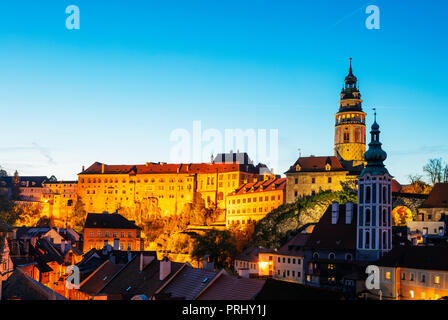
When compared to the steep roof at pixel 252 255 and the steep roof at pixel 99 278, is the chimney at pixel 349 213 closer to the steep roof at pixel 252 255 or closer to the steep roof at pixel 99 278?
the steep roof at pixel 252 255

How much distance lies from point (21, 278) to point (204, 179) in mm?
114108

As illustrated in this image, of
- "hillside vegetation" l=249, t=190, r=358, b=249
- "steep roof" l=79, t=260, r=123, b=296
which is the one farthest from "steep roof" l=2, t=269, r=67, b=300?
"hillside vegetation" l=249, t=190, r=358, b=249

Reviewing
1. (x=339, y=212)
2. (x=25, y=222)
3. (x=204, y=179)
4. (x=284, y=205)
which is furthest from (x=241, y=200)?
(x=25, y=222)

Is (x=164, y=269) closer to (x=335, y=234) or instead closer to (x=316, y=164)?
(x=335, y=234)

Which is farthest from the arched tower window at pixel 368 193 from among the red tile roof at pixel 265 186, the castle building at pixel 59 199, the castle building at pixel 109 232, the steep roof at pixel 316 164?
the castle building at pixel 59 199

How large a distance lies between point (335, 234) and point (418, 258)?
16.5 m

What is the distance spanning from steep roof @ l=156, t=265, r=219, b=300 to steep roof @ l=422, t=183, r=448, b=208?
152 feet

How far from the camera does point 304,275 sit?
6353 centimetres

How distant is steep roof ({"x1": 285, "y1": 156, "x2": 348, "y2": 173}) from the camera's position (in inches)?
3521

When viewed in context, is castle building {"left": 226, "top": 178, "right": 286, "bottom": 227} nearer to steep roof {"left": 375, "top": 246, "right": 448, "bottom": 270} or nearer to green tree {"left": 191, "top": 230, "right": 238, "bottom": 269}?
green tree {"left": 191, "top": 230, "right": 238, "bottom": 269}

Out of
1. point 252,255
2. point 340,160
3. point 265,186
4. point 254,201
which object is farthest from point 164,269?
point 265,186
